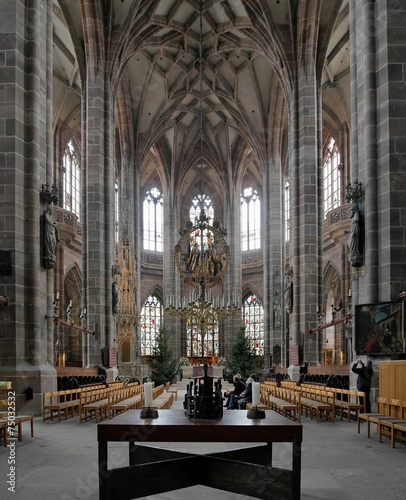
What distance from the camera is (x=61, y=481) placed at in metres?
6.24

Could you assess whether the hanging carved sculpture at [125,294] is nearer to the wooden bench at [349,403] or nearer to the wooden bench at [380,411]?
the wooden bench at [349,403]

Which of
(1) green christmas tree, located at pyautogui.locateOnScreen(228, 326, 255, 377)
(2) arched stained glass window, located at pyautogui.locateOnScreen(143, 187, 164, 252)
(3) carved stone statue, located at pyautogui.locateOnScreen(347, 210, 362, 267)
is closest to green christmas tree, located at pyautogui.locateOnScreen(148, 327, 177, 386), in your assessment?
(1) green christmas tree, located at pyautogui.locateOnScreen(228, 326, 255, 377)

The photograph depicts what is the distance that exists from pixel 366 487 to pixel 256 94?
3109 cm

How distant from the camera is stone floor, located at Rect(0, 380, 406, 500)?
5715 millimetres

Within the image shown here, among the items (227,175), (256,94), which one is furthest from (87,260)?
(227,175)

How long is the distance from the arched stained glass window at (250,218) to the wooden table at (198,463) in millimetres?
40075

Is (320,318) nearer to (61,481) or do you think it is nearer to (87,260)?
(87,260)

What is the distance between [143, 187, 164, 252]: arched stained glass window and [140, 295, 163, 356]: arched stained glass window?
13.8ft

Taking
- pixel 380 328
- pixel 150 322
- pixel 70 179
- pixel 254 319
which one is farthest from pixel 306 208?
pixel 150 322

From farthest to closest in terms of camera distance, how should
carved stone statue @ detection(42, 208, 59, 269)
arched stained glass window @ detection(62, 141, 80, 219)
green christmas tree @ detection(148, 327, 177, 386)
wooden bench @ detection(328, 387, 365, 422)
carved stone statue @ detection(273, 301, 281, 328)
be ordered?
carved stone statue @ detection(273, 301, 281, 328) → arched stained glass window @ detection(62, 141, 80, 219) → green christmas tree @ detection(148, 327, 177, 386) → carved stone statue @ detection(42, 208, 59, 269) → wooden bench @ detection(328, 387, 365, 422)

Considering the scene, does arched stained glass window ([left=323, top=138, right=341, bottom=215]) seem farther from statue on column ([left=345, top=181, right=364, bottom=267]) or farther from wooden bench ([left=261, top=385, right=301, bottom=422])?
statue on column ([left=345, top=181, right=364, bottom=267])

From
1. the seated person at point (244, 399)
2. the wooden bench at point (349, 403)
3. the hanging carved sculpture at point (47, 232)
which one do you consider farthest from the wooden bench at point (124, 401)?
the wooden bench at point (349, 403)

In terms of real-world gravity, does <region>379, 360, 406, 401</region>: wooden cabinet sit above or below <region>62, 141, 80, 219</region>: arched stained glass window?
below

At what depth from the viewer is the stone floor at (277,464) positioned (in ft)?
18.7
